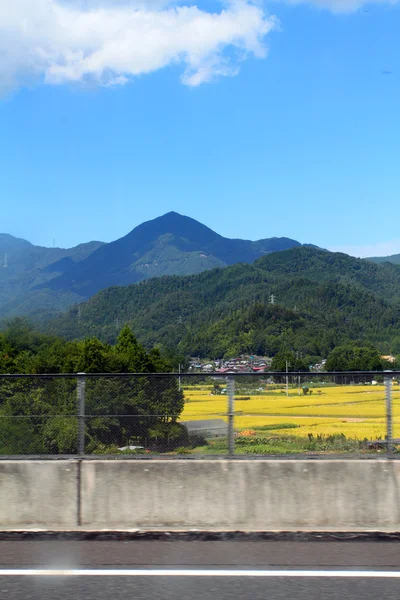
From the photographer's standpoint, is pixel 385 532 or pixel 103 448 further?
pixel 103 448

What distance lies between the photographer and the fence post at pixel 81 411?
8445 mm

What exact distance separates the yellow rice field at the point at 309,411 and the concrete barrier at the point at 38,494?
144 centimetres

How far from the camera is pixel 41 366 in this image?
95.4 meters

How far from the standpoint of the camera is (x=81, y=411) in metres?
8.45

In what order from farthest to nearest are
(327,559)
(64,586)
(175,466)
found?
(175,466) → (327,559) → (64,586)

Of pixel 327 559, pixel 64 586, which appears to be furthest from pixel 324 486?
pixel 64 586

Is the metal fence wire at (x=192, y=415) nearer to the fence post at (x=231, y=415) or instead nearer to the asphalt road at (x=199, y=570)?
the fence post at (x=231, y=415)

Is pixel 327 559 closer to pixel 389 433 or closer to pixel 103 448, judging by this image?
pixel 389 433

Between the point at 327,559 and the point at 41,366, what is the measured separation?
91208mm

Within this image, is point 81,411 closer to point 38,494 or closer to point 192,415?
point 38,494

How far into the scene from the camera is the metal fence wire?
8.34 meters

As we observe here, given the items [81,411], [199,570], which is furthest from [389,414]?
[81,411]

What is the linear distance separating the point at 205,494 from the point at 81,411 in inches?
63.8

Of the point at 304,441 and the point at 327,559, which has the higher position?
the point at 304,441
